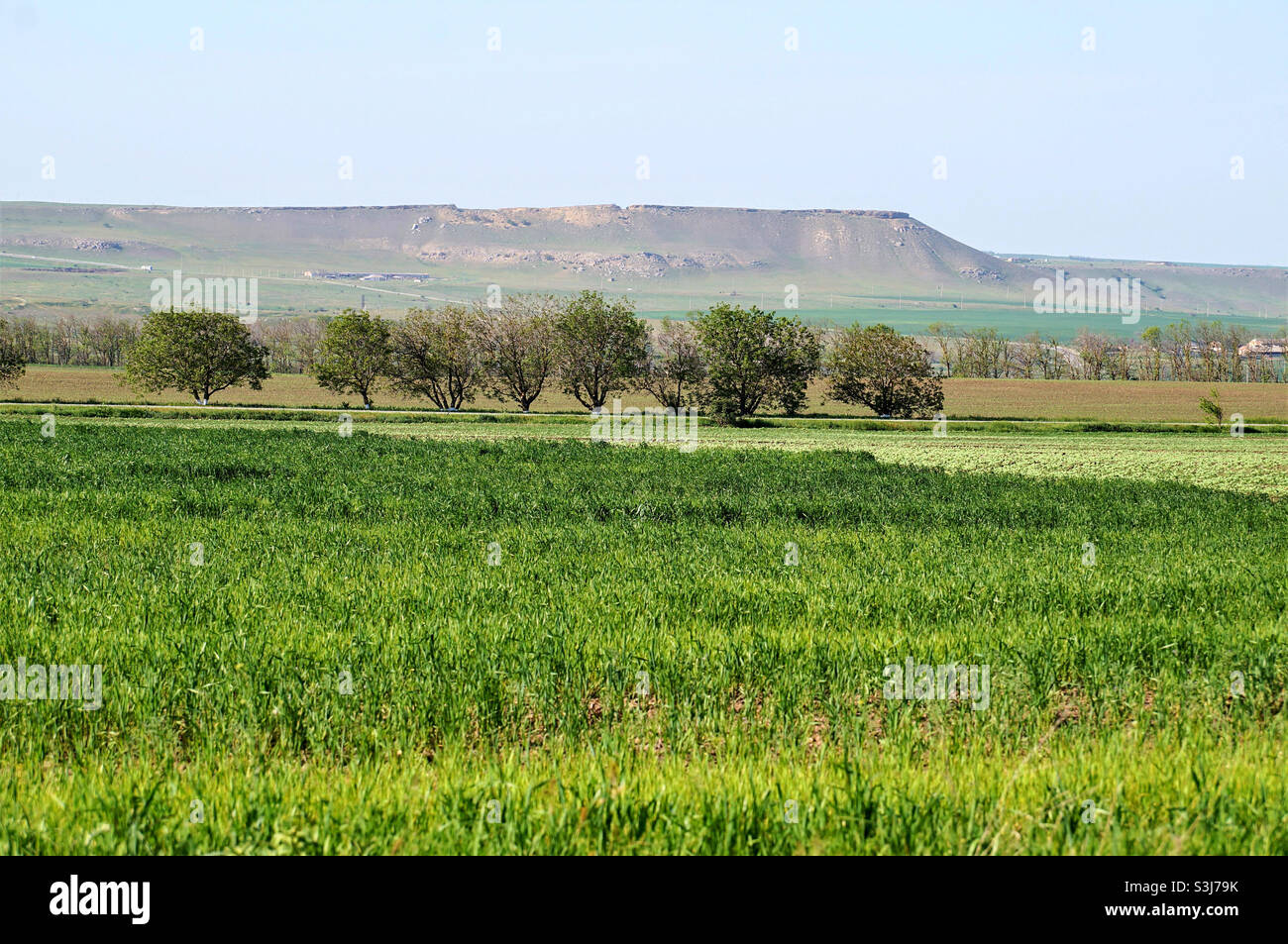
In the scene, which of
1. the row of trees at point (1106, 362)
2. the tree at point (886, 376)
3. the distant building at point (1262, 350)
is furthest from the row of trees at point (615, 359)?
the distant building at point (1262, 350)

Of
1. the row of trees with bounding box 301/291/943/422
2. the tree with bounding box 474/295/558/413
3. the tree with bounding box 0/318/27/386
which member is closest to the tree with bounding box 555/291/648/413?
the row of trees with bounding box 301/291/943/422

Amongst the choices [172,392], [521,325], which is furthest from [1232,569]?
[172,392]

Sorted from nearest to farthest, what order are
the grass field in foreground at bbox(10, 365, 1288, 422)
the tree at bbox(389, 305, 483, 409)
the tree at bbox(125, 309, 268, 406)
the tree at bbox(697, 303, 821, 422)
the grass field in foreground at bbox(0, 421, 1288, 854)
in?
the grass field in foreground at bbox(0, 421, 1288, 854)
the tree at bbox(697, 303, 821, 422)
the grass field in foreground at bbox(10, 365, 1288, 422)
the tree at bbox(125, 309, 268, 406)
the tree at bbox(389, 305, 483, 409)

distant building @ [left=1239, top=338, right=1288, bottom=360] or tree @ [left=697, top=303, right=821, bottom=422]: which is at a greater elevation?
distant building @ [left=1239, top=338, right=1288, bottom=360]

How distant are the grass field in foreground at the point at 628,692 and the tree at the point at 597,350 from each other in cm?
7455

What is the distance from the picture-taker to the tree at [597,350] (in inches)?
3600

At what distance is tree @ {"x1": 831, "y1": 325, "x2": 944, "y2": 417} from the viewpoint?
8788 cm

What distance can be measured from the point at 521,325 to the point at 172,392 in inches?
1724

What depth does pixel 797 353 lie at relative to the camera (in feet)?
284

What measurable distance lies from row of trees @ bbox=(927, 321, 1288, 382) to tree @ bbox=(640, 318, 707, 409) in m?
57.0

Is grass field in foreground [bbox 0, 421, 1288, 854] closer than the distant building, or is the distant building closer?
grass field in foreground [bbox 0, 421, 1288, 854]

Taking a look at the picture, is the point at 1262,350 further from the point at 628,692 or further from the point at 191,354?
the point at 628,692

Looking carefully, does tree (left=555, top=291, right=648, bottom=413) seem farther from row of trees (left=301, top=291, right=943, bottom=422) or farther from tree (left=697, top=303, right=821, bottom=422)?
tree (left=697, top=303, right=821, bottom=422)
